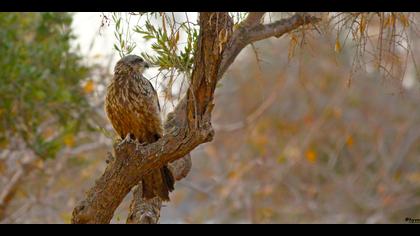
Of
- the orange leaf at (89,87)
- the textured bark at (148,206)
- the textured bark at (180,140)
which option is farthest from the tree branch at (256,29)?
the orange leaf at (89,87)

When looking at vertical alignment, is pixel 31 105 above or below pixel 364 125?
below

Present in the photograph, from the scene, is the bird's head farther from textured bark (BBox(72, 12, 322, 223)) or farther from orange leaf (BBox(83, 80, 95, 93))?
orange leaf (BBox(83, 80, 95, 93))

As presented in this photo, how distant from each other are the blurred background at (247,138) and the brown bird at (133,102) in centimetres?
14

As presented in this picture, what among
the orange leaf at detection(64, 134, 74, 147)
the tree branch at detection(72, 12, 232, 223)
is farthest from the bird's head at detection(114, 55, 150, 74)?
the orange leaf at detection(64, 134, 74, 147)

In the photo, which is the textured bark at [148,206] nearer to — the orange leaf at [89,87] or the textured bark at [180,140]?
the textured bark at [180,140]

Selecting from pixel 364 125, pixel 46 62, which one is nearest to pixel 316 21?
pixel 46 62

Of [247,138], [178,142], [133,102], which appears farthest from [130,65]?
[247,138]

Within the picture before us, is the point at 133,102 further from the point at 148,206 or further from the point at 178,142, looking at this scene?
the point at 178,142

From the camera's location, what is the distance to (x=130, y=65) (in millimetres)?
4723

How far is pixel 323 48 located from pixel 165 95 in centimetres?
761

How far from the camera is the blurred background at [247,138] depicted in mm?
6352

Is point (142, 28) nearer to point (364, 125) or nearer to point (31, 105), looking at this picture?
point (31, 105)

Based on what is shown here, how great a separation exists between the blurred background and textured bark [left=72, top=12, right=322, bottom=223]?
0.28 metres

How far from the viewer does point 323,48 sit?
1081cm
